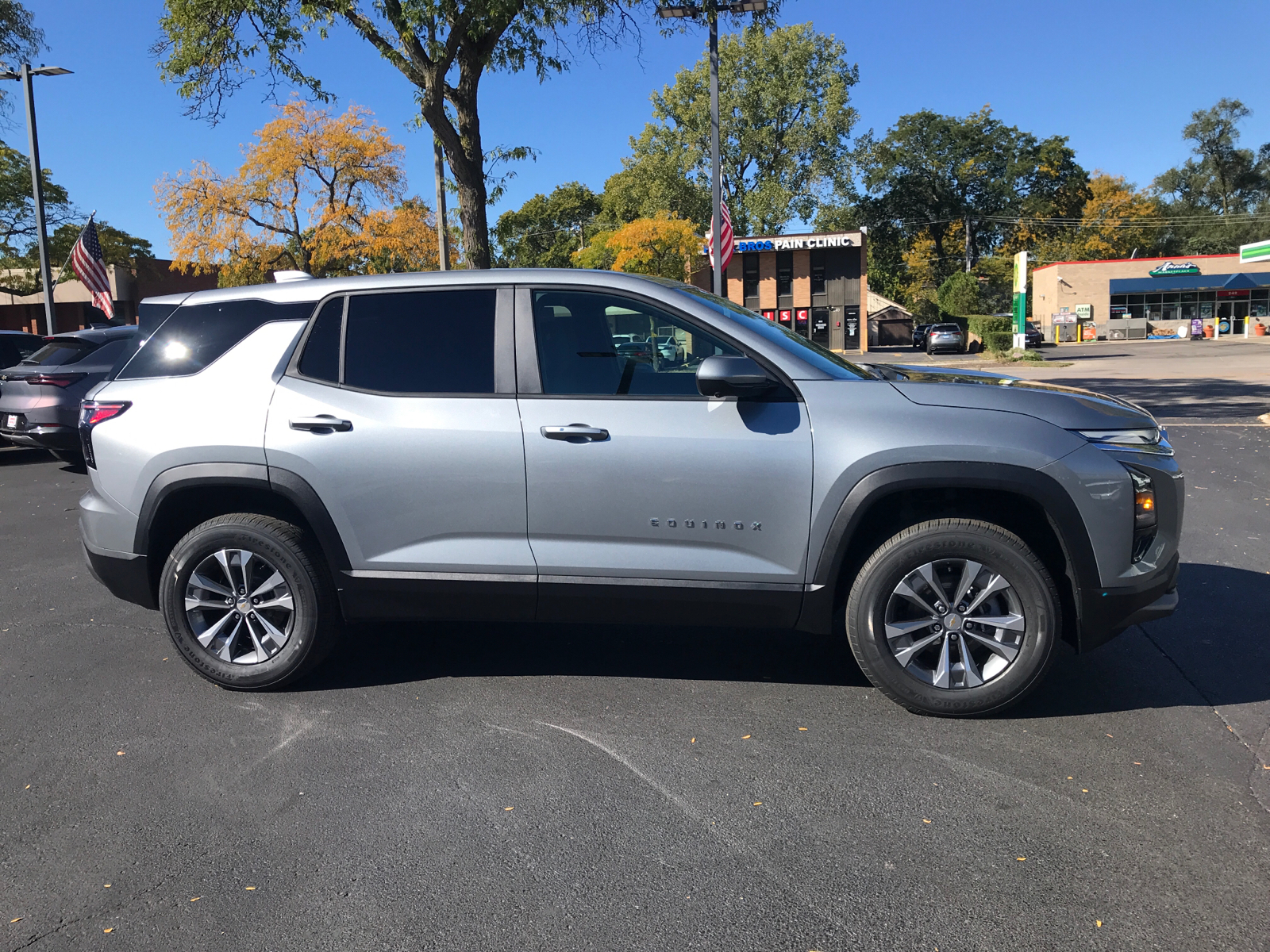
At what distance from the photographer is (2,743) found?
3.92 m

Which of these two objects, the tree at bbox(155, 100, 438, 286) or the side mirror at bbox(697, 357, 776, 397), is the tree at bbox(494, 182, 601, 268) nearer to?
the tree at bbox(155, 100, 438, 286)

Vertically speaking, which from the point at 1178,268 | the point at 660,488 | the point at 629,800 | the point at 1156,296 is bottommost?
the point at 629,800

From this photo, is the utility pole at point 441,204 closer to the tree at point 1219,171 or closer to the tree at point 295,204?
the tree at point 295,204

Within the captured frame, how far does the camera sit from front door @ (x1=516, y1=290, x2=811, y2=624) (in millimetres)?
3834

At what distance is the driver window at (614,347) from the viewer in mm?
4031

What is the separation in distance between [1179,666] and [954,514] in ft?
4.87

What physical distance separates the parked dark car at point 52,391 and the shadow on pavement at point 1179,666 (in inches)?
430

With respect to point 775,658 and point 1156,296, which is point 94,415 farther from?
point 1156,296

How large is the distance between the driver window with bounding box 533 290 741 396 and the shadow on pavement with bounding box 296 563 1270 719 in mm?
1415

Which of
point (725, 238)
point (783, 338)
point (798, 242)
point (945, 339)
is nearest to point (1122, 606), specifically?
point (783, 338)

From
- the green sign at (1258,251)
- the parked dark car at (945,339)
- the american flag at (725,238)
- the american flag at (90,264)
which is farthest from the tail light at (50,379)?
the parked dark car at (945,339)

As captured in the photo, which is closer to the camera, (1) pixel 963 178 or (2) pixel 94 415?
(2) pixel 94 415

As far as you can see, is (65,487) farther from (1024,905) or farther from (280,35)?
(1024,905)

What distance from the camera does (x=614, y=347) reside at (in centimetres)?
418
